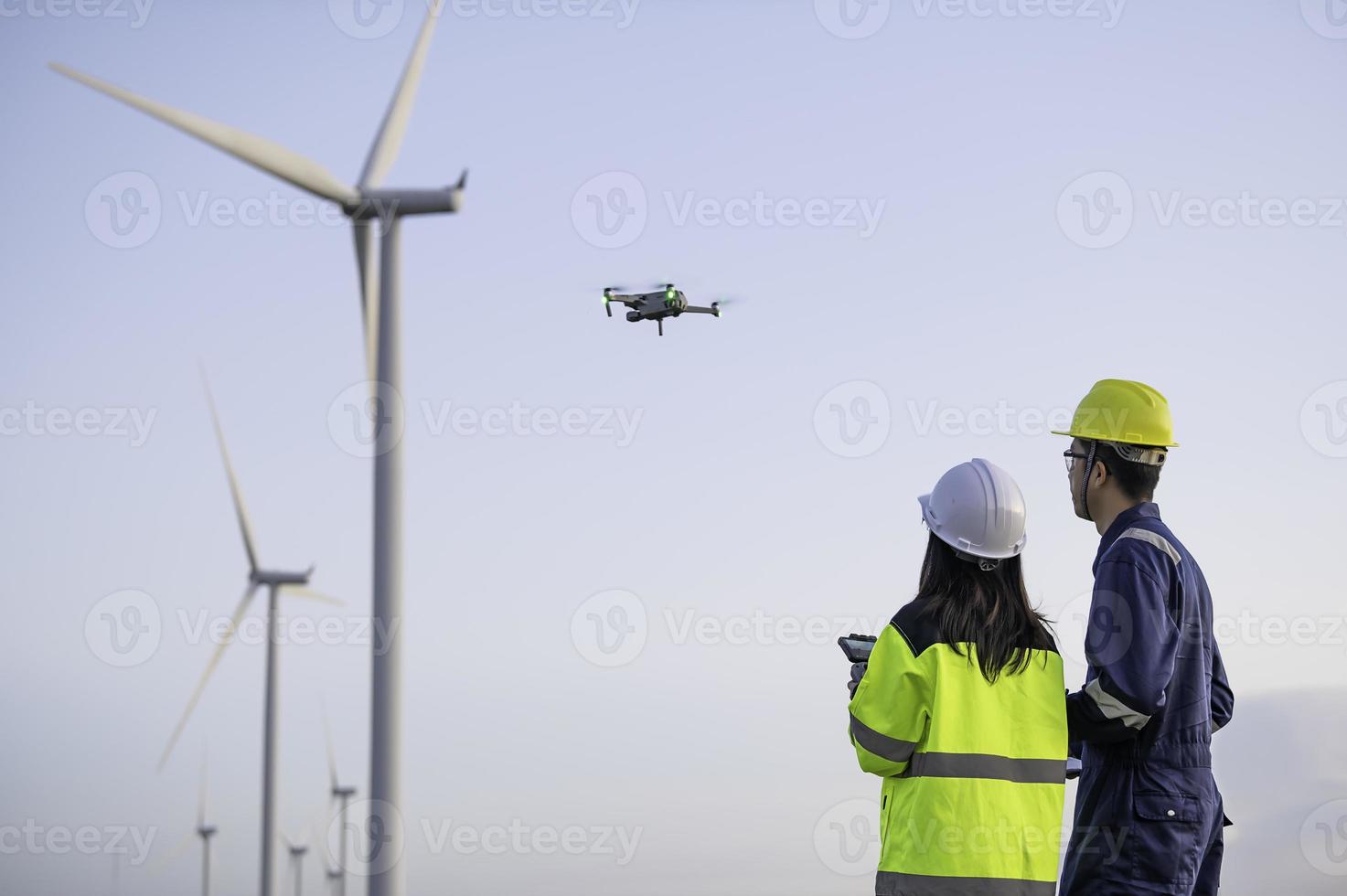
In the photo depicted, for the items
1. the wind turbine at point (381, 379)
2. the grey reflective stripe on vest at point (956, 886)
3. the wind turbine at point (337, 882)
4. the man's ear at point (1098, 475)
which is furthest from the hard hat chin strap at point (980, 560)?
the wind turbine at point (337, 882)

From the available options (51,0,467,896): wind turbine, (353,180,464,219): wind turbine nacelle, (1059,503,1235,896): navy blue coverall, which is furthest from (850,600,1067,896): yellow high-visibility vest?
(353,180,464,219): wind turbine nacelle

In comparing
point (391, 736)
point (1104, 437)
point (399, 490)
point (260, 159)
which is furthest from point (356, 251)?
point (1104, 437)

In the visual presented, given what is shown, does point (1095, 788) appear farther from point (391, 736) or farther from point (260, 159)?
point (260, 159)

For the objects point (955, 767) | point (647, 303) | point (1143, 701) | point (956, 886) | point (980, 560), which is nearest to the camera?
point (956, 886)

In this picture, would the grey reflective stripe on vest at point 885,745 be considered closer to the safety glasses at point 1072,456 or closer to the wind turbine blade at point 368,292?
the safety glasses at point 1072,456

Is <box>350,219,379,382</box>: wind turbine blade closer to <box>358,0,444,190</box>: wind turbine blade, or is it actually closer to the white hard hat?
<box>358,0,444,190</box>: wind turbine blade

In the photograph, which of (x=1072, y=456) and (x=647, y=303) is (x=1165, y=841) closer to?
(x=1072, y=456)

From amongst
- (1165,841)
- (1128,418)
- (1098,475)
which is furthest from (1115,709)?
(1128,418)
